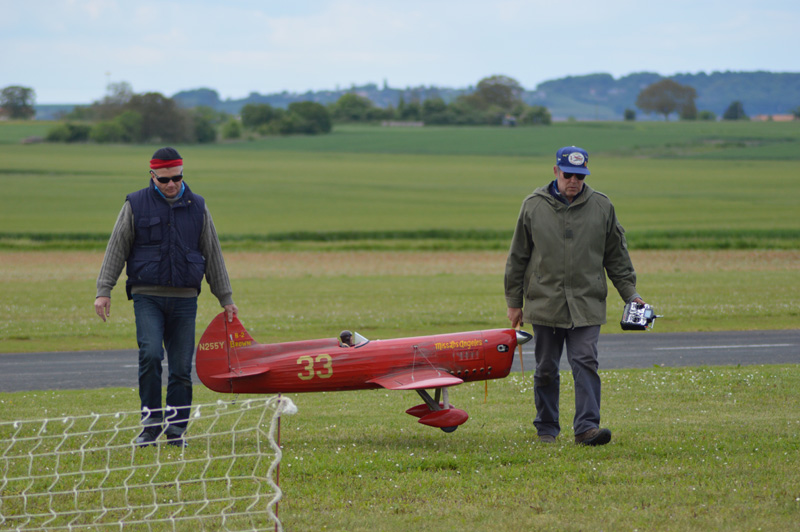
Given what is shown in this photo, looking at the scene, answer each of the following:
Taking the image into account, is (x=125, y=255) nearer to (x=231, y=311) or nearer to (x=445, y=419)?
(x=231, y=311)

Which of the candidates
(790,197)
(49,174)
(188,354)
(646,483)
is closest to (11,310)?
(188,354)

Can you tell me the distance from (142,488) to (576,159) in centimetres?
409

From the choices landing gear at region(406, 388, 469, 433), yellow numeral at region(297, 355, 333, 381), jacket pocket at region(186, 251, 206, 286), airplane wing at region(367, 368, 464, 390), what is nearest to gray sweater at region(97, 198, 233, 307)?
jacket pocket at region(186, 251, 206, 286)

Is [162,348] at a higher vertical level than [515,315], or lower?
lower

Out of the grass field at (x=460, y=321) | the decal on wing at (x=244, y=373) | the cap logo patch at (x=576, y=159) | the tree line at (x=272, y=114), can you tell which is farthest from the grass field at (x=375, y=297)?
the tree line at (x=272, y=114)

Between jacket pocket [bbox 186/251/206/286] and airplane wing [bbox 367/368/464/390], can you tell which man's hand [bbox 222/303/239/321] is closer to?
jacket pocket [bbox 186/251/206/286]

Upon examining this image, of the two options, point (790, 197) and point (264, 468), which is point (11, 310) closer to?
point (264, 468)

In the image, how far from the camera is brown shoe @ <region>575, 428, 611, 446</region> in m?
6.61

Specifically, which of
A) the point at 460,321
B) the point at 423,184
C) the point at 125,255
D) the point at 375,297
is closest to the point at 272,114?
the point at 423,184

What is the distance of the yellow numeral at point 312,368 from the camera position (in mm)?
6945

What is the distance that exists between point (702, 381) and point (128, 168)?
74.3 metres

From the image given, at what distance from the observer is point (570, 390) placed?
9703 millimetres

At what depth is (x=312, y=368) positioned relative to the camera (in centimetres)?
695

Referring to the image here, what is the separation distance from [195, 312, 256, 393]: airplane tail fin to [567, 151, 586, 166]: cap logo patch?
2.96 m
